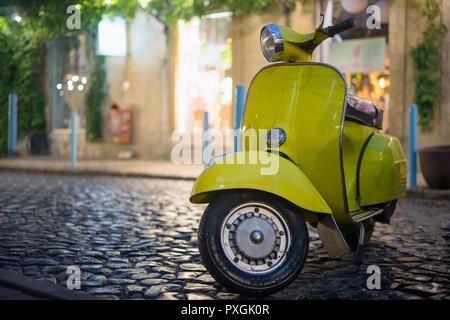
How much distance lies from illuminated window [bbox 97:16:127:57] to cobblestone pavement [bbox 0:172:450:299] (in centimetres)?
1076

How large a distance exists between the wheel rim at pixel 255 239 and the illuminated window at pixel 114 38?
15.4m

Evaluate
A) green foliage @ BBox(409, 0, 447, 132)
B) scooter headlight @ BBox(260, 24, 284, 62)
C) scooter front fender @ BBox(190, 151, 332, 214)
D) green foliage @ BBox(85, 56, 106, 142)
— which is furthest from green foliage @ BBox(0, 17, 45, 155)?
scooter front fender @ BBox(190, 151, 332, 214)

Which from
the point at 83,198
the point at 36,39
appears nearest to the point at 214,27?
the point at 36,39

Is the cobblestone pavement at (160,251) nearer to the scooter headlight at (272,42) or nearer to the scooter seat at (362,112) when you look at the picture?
the scooter seat at (362,112)

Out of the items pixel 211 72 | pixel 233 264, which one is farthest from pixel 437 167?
pixel 211 72

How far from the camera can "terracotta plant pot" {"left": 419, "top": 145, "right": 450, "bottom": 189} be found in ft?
28.1

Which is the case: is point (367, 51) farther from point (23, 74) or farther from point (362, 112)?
point (23, 74)

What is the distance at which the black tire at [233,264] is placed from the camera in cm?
313

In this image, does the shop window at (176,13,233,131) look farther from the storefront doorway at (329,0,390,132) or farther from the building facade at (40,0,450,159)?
the storefront doorway at (329,0,390,132)

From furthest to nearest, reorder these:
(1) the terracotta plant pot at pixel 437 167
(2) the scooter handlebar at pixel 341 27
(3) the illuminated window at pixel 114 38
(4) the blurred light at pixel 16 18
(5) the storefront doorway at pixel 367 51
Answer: (3) the illuminated window at pixel 114 38
(4) the blurred light at pixel 16 18
(5) the storefront doorway at pixel 367 51
(1) the terracotta plant pot at pixel 437 167
(2) the scooter handlebar at pixel 341 27

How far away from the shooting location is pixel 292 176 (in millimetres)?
3219

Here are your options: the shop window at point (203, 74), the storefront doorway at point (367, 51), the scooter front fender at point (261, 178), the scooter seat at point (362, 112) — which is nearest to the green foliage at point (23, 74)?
the shop window at point (203, 74)
